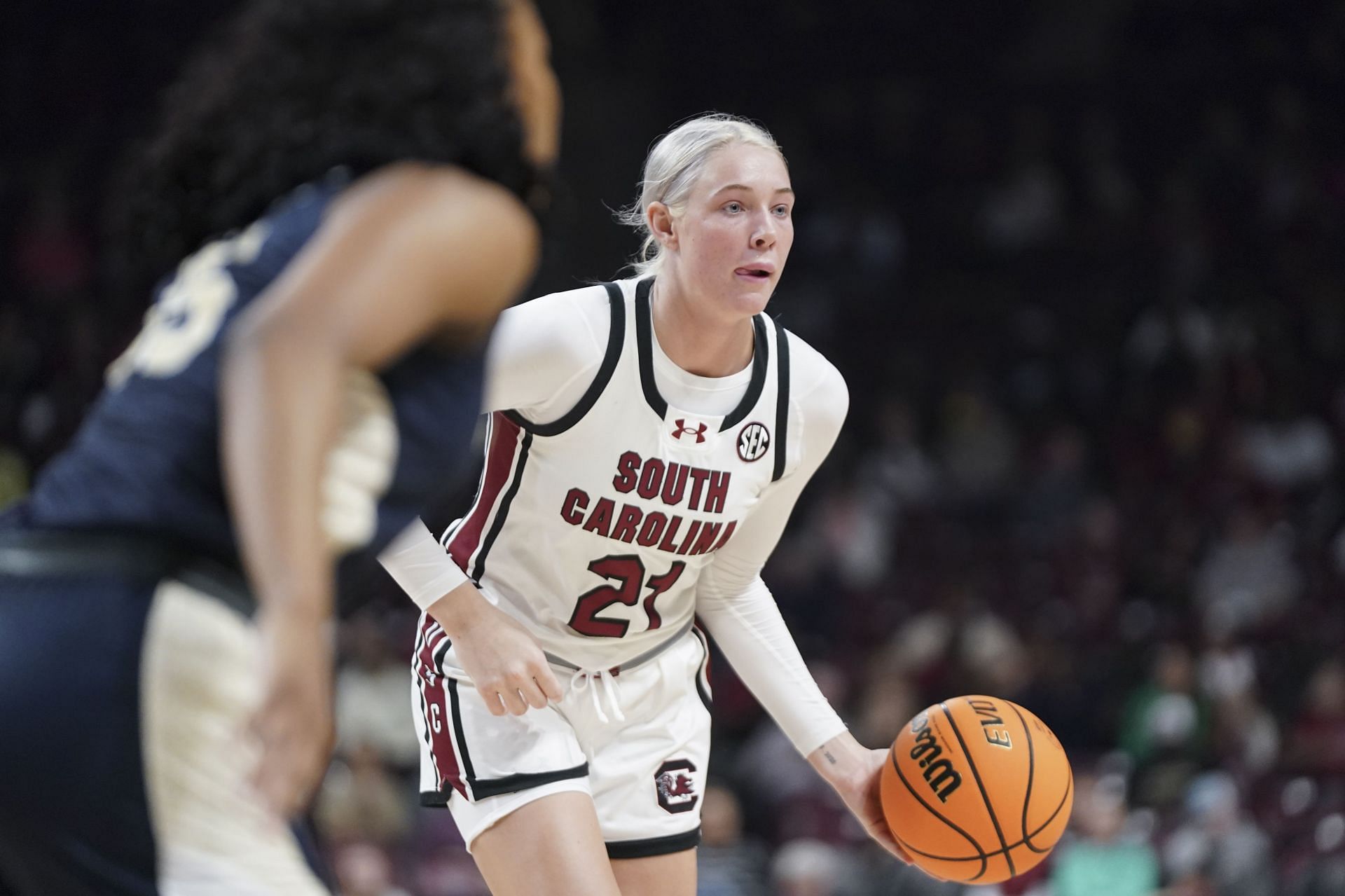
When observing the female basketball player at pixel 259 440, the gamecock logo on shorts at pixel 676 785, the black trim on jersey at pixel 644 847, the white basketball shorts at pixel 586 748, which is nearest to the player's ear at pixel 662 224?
the white basketball shorts at pixel 586 748

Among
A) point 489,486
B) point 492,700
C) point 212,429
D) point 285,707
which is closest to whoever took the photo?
point 285,707

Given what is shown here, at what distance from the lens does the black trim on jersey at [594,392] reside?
11.0 ft

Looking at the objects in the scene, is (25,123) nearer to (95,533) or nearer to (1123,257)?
(1123,257)

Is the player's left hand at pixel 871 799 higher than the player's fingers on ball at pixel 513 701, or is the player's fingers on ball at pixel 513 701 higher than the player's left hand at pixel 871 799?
the player's fingers on ball at pixel 513 701

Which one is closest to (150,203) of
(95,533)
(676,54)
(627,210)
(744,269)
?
(95,533)

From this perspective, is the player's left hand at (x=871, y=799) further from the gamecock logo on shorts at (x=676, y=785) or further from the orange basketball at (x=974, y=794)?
the gamecock logo on shorts at (x=676, y=785)

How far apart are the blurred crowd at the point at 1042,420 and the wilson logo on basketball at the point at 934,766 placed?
12.7 ft

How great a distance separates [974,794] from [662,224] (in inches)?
56.3

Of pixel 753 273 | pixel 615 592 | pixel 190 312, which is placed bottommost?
pixel 615 592

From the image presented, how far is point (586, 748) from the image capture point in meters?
3.47

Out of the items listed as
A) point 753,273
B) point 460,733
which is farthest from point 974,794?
point 753,273

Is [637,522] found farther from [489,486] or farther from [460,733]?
[460,733]

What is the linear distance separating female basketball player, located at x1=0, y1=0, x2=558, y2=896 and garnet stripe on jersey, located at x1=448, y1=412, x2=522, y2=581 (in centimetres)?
151

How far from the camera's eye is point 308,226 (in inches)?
69.7
